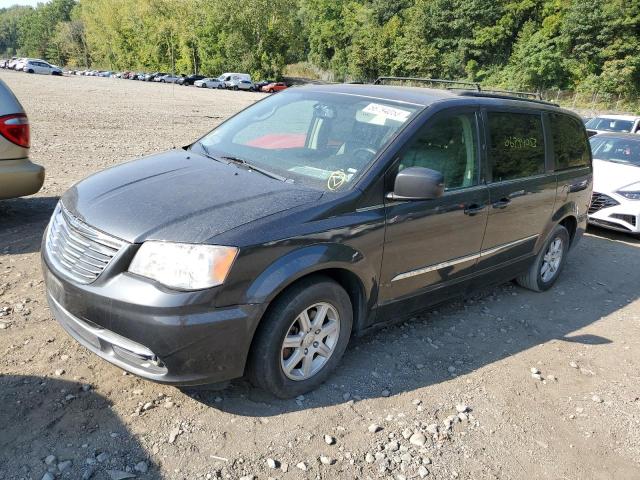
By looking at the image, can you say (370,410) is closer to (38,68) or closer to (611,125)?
(611,125)

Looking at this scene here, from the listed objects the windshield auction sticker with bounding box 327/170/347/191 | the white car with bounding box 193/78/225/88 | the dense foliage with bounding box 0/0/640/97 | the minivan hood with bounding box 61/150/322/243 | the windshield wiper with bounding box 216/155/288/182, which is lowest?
the white car with bounding box 193/78/225/88

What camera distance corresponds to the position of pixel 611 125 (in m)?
13.5

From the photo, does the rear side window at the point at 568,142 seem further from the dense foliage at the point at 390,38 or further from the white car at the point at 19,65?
the white car at the point at 19,65

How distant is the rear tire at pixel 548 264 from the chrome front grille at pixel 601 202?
2.72 m

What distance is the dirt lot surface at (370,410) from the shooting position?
8.62ft

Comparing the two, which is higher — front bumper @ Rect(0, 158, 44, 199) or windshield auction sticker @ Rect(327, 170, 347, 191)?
windshield auction sticker @ Rect(327, 170, 347, 191)

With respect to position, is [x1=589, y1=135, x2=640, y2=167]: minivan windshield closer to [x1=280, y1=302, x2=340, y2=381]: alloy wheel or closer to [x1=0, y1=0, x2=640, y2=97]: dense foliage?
[x1=280, y1=302, x2=340, y2=381]: alloy wheel

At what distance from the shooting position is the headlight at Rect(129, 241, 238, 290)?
2.55m

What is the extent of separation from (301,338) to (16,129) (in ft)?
12.2

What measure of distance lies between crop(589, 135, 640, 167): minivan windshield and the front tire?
746cm

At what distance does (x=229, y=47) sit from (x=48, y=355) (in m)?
66.2

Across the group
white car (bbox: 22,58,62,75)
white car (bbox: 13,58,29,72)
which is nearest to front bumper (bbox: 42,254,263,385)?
white car (bbox: 22,58,62,75)

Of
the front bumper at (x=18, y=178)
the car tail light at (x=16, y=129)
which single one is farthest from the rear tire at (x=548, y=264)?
the car tail light at (x=16, y=129)

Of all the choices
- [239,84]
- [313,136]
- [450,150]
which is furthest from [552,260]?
[239,84]
